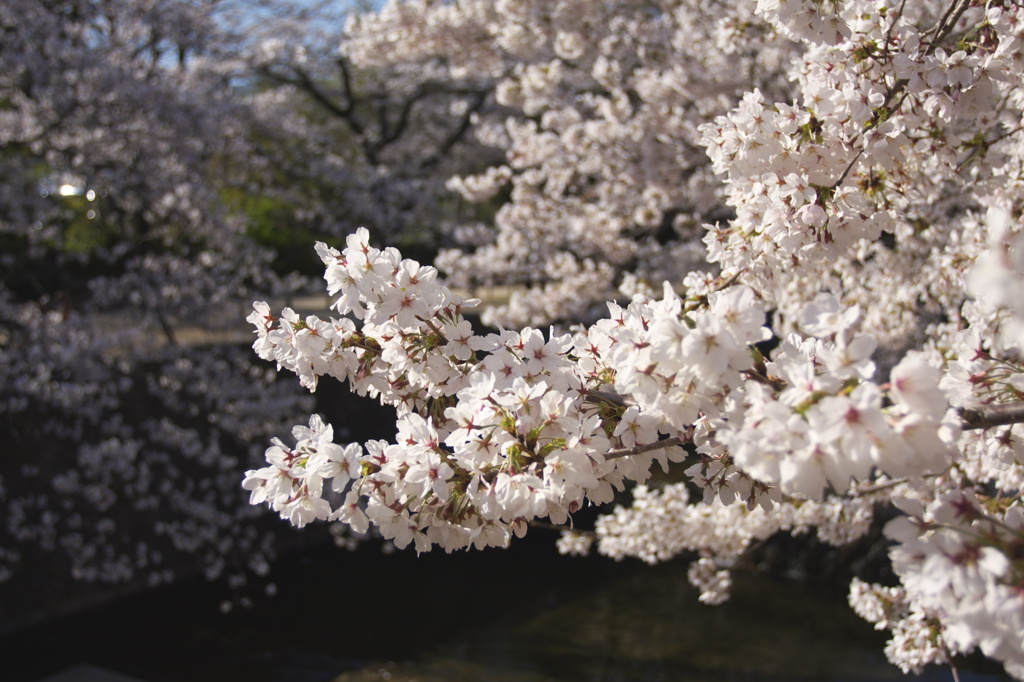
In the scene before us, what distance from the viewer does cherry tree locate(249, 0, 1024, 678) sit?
112 centimetres

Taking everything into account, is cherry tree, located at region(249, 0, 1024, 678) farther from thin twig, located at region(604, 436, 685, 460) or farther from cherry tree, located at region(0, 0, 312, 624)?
cherry tree, located at region(0, 0, 312, 624)

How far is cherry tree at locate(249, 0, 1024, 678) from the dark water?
2688 mm

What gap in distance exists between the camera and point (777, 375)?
1393 mm

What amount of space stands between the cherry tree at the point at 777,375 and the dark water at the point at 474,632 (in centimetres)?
269

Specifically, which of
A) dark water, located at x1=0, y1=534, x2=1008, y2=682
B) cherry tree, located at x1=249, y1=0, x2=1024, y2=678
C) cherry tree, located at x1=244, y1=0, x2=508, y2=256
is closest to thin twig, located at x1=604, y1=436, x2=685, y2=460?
cherry tree, located at x1=249, y1=0, x2=1024, y2=678

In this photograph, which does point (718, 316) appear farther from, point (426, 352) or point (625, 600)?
point (625, 600)

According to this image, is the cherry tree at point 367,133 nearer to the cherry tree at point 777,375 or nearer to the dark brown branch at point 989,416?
the cherry tree at point 777,375

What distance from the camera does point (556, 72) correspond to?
564 cm

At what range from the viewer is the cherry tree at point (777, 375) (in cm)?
112

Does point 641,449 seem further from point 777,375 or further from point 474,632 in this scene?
point 474,632

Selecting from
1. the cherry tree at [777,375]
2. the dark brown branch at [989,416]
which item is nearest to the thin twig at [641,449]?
the cherry tree at [777,375]

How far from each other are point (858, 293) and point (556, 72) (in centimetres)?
265

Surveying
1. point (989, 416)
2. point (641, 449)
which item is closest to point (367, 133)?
point (641, 449)

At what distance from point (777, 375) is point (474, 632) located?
5399 millimetres
